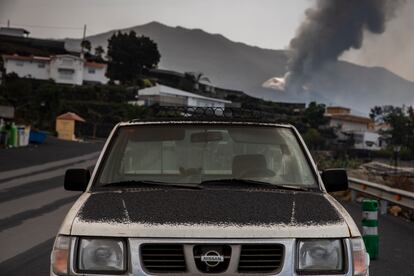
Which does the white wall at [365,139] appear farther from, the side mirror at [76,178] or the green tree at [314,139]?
the side mirror at [76,178]

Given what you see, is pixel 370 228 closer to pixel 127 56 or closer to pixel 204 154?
pixel 204 154

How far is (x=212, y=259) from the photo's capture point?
3.31m

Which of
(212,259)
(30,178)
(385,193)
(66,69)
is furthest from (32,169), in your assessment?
(66,69)

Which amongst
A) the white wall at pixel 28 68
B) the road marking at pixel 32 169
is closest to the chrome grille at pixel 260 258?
the road marking at pixel 32 169

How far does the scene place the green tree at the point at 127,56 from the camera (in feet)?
460

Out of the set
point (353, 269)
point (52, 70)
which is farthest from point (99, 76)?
point (353, 269)

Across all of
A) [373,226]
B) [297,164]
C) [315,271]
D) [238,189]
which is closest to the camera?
[315,271]

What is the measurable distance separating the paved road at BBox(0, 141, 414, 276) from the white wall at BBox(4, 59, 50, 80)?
4299 inches

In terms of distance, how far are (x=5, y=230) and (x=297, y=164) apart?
19.9ft

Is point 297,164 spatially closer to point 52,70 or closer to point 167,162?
point 167,162

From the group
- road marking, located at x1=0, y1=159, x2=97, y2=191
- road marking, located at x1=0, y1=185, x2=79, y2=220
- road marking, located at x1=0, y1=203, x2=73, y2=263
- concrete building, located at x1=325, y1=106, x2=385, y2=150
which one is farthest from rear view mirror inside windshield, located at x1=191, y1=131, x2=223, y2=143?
concrete building, located at x1=325, y1=106, x2=385, y2=150

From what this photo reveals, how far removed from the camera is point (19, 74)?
12394cm

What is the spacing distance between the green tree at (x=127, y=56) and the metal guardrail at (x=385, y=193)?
12578 centimetres

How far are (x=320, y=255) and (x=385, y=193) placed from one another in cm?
1033
